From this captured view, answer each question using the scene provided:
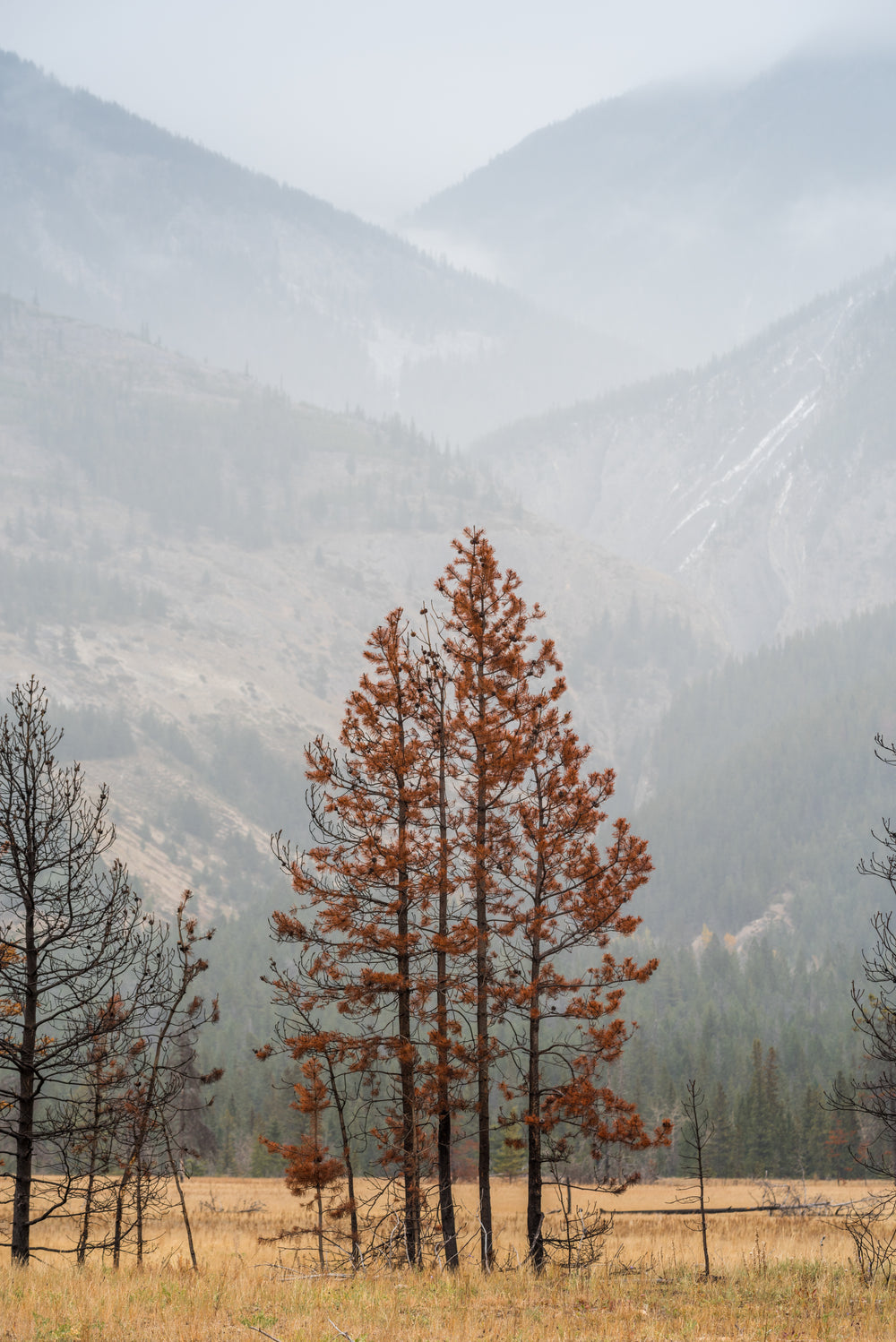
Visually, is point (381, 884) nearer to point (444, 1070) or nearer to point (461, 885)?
point (461, 885)

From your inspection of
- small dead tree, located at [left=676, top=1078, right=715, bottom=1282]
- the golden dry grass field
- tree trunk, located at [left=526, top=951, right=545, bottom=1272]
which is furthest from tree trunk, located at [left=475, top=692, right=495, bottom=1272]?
small dead tree, located at [left=676, top=1078, right=715, bottom=1282]

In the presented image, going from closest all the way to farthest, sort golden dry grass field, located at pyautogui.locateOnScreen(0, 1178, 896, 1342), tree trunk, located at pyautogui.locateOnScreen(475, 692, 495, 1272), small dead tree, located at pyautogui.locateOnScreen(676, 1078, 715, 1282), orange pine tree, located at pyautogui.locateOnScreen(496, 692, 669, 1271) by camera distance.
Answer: golden dry grass field, located at pyautogui.locateOnScreen(0, 1178, 896, 1342) → tree trunk, located at pyautogui.locateOnScreen(475, 692, 495, 1272) → orange pine tree, located at pyautogui.locateOnScreen(496, 692, 669, 1271) → small dead tree, located at pyautogui.locateOnScreen(676, 1078, 715, 1282)

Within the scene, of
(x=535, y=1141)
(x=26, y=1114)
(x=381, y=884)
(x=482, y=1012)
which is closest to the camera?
(x=26, y=1114)

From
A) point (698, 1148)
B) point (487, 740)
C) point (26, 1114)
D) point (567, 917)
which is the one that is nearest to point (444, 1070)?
point (567, 917)

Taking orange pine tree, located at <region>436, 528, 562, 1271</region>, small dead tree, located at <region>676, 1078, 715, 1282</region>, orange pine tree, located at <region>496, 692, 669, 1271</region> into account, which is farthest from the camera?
small dead tree, located at <region>676, 1078, 715, 1282</region>

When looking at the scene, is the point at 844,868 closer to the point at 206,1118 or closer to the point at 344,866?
the point at 206,1118

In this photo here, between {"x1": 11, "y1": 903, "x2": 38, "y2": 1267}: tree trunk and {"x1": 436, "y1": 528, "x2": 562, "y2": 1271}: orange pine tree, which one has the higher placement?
{"x1": 436, "y1": 528, "x2": 562, "y2": 1271}: orange pine tree

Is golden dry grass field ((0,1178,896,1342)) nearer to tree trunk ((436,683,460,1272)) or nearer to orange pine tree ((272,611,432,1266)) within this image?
tree trunk ((436,683,460,1272))

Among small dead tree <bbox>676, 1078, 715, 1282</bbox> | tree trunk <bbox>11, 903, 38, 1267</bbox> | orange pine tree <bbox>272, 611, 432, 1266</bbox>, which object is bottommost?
small dead tree <bbox>676, 1078, 715, 1282</bbox>

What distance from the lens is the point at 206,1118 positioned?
65875 millimetres

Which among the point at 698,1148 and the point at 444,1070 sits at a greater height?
the point at 444,1070

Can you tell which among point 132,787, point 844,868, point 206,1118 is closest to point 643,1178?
point 206,1118

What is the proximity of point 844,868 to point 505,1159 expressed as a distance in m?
123

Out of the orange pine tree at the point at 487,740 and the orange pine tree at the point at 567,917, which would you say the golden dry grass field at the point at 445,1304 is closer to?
the orange pine tree at the point at 567,917
